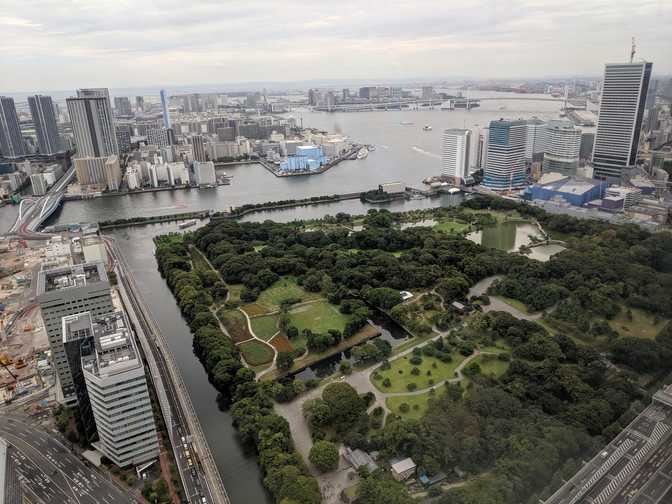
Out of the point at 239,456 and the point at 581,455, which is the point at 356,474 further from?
the point at 581,455

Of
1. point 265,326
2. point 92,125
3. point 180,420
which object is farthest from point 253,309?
point 92,125

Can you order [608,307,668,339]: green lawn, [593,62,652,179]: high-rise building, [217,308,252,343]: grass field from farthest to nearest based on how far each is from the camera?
[593,62,652,179]: high-rise building → [217,308,252,343]: grass field → [608,307,668,339]: green lawn

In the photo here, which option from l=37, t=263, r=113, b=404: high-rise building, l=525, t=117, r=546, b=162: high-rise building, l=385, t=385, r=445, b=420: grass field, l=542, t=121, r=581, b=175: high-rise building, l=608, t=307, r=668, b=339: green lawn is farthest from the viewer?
l=525, t=117, r=546, b=162: high-rise building

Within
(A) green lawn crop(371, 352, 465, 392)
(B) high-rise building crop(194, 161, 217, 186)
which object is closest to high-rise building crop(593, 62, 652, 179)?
(A) green lawn crop(371, 352, 465, 392)

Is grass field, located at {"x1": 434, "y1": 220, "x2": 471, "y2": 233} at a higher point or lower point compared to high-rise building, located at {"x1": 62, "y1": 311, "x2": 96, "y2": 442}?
lower

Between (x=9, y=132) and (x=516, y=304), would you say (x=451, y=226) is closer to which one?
(x=516, y=304)

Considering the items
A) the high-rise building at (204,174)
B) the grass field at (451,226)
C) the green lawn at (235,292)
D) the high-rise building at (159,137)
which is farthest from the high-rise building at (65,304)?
the high-rise building at (159,137)

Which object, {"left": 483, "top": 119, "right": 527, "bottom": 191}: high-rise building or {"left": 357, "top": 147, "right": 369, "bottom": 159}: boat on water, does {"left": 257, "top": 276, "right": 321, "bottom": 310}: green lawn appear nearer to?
{"left": 483, "top": 119, "right": 527, "bottom": 191}: high-rise building

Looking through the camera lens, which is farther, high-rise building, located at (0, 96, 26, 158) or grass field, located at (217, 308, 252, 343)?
high-rise building, located at (0, 96, 26, 158)
